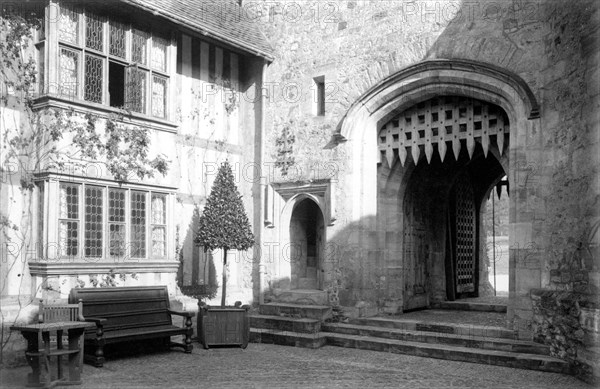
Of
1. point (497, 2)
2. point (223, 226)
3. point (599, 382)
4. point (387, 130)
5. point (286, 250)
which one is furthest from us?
point (286, 250)

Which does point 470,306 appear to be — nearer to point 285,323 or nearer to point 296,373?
point 285,323

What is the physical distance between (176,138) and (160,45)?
1.56 meters

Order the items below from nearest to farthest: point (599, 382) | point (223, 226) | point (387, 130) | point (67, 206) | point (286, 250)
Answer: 1. point (599, 382)
2. point (67, 206)
3. point (223, 226)
4. point (387, 130)
5. point (286, 250)

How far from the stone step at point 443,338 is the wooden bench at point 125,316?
269cm

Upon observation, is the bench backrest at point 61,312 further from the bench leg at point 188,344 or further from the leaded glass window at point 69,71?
the leaded glass window at point 69,71

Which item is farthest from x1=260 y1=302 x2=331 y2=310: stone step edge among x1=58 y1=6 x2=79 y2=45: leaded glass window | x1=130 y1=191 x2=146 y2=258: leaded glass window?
x1=58 y1=6 x2=79 y2=45: leaded glass window

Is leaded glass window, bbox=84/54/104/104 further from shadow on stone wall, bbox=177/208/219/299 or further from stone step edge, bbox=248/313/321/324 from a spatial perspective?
stone step edge, bbox=248/313/321/324

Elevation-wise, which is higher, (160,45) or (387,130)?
(160,45)

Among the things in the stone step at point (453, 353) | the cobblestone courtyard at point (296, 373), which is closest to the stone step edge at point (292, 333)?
the stone step at point (453, 353)

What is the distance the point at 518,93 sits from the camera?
29.2 feet

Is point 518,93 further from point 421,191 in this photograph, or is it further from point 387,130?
point 421,191

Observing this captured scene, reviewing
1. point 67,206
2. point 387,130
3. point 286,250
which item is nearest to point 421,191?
point 387,130

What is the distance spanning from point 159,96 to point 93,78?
1.24 meters

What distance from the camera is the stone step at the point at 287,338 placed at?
956 centimetres
